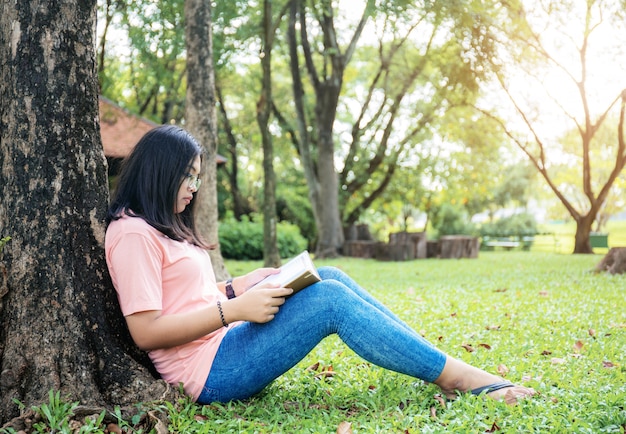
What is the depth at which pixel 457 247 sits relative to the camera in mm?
18641

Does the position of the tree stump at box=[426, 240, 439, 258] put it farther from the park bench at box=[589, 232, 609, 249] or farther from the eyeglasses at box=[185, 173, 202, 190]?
the eyeglasses at box=[185, 173, 202, 190]

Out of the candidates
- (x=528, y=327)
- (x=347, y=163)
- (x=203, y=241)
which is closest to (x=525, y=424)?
(x=203, y=241)

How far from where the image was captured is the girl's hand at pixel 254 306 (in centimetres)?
298

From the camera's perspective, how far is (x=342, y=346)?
5004 mm

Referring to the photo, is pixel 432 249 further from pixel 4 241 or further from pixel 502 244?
pixel 4 241

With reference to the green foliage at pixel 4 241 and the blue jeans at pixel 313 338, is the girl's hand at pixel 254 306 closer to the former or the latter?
the blue jeans at pixel 313 338

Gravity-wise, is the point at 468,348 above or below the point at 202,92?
below

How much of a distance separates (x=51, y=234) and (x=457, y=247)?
16.5 meters

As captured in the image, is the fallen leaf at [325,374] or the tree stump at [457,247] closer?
the fallen leaf at [325,374]

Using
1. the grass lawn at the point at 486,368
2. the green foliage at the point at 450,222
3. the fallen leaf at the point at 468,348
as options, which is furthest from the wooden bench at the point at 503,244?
the fallen leaf at the point at 468,348

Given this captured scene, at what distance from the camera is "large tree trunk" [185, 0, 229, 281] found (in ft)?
29.2

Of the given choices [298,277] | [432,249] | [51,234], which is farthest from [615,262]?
[51,234]

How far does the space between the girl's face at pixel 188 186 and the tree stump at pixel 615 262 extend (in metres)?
9.26

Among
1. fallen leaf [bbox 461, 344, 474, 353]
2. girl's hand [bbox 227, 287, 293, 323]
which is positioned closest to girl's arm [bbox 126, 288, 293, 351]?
girl's hand [bbox 227, 287, 293, 323]
